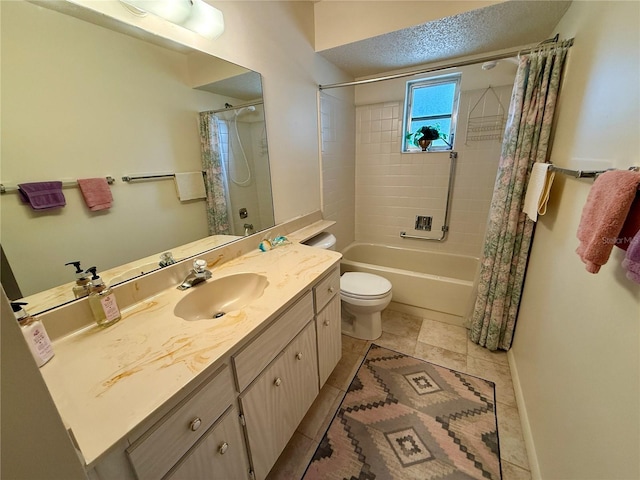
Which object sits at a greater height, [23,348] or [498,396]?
[23,348]

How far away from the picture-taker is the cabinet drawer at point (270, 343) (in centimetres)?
84

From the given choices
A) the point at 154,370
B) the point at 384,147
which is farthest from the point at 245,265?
the point at 384,147

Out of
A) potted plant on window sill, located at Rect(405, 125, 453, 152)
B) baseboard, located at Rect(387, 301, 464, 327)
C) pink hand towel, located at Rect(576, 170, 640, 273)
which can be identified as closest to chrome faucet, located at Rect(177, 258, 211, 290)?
pink hand towel, located at Rect(576, 170, 640, 273)

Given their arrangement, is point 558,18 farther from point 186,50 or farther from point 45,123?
point 45,123

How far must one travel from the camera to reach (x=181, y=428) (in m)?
0.67

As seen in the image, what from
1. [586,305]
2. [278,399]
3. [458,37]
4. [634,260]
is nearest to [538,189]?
[586,305]

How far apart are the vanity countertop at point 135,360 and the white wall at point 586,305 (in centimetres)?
97

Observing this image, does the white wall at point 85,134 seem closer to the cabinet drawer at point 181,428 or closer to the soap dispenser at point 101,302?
the soap dispenser at point 101,302

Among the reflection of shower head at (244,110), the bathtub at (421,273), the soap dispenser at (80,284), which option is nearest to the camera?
the soap dispenser at (80,284)

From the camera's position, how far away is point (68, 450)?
0.37m

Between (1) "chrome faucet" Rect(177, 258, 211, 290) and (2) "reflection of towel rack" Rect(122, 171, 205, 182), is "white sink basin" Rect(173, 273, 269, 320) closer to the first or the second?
(1) "chrome faucet" Rect(177, 258, 211, 290)

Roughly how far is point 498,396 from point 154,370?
1.82m

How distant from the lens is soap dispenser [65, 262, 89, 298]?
0.87 meters

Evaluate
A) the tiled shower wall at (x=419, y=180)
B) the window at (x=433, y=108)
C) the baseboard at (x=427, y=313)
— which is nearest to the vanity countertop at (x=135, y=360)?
the baseboard at (x=427, y=313)
